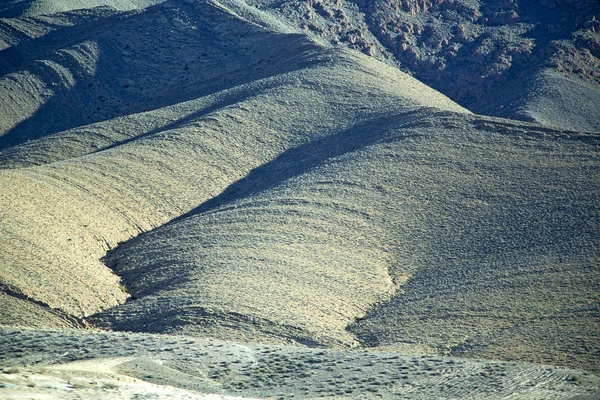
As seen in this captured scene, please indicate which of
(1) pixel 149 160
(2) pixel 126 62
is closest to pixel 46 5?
(2) pixel 126 62

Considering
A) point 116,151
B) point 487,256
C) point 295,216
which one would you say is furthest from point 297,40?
point 487,256

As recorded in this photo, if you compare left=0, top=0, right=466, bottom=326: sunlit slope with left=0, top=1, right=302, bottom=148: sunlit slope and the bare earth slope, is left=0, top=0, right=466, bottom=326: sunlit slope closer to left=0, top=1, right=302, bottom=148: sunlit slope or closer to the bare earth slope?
left=0, top=1, right=302, bottom=148: sunlit slope

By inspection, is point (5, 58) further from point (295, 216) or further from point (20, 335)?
point (20, 335)

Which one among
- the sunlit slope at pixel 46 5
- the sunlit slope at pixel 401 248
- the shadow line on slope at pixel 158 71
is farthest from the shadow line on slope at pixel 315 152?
the sunlit slope at pixel 46 5

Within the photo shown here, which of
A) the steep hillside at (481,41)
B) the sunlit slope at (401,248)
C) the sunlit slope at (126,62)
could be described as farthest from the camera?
the steep hillside at (481,41)

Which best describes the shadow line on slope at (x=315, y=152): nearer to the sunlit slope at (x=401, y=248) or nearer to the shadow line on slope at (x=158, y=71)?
the sunlit slope at (x=401, y=248)

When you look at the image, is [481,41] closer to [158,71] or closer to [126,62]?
[158,71]
